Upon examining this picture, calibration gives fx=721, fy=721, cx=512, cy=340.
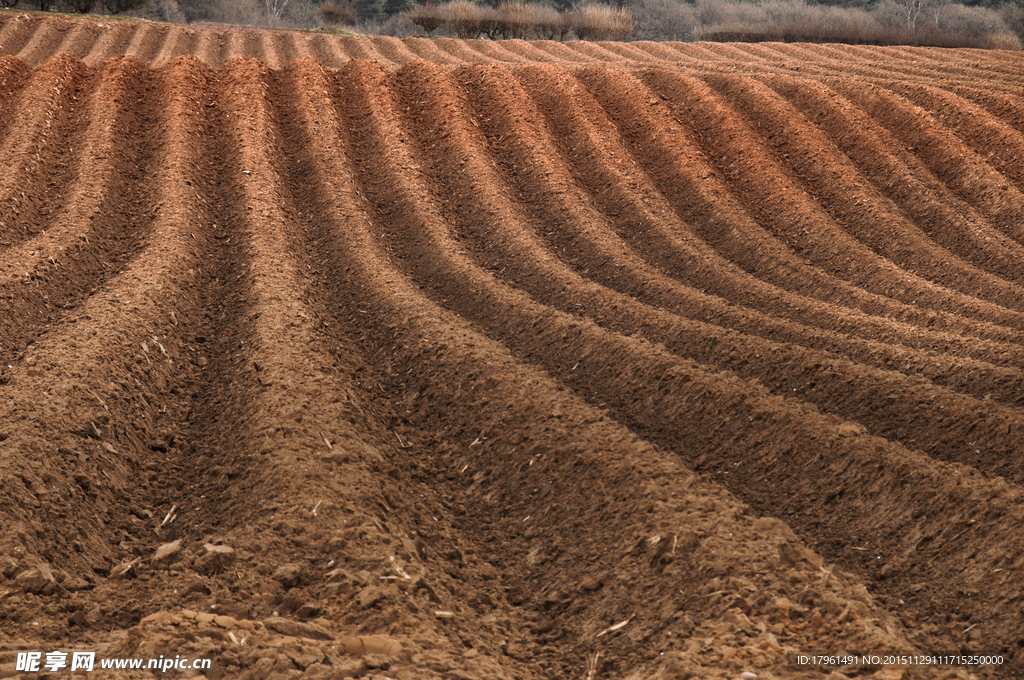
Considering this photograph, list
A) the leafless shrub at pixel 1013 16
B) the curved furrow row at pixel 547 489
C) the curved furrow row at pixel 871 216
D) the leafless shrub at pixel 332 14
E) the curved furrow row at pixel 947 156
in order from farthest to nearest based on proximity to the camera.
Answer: the leafless shrub at pixel 1013 16 → the leafless shrub at pixel 332 14 → the curved furrow row at pixel 947 156 → the curved furrow row at pixel 871 216 → the curved furrow row at pixel 547 489

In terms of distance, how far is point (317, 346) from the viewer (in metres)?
6.45

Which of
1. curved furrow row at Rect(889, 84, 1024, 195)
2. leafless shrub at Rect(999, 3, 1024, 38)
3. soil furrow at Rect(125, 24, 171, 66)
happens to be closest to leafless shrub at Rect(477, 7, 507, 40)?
soil furrow at Rect(125, 24, 171, 66)

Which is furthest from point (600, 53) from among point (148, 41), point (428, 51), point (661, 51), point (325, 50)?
point (148, 41)

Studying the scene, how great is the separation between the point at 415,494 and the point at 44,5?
2966cm

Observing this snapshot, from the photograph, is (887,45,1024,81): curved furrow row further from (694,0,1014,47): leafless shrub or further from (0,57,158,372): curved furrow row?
(0,57,158,372): curved furrow row

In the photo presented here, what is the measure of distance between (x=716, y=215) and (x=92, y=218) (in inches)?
320

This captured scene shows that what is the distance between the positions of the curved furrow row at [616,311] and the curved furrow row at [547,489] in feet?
4.97

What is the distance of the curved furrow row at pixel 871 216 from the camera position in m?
8.75

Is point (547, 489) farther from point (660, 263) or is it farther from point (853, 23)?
point (853, 23)

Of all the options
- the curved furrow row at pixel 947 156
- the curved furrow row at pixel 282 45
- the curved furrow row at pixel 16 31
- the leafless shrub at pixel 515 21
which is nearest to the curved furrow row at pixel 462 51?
the curved furrow row at pixel 282 45

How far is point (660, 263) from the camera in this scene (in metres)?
9.19

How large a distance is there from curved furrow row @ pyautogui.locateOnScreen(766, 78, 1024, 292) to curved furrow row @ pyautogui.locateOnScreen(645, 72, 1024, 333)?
46.1 inches

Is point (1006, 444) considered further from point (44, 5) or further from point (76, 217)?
point (44, 5)

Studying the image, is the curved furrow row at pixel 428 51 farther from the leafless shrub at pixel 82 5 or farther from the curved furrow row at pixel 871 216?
the leafless shrub at pixel 82 5
